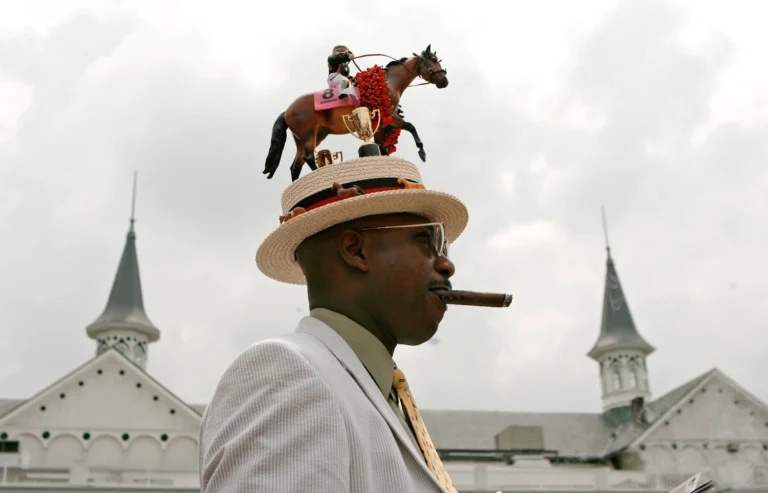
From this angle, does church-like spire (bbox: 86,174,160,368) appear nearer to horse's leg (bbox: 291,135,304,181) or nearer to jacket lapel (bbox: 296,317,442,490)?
horse's leg (bbox: 291,135,304,181)

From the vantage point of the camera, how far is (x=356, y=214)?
3357 mm

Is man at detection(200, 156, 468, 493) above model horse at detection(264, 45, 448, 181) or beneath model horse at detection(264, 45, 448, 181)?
beneath

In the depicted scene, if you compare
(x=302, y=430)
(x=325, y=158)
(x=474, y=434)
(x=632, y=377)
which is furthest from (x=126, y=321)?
(x=302, y=430)

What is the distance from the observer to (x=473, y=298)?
11.0 ft

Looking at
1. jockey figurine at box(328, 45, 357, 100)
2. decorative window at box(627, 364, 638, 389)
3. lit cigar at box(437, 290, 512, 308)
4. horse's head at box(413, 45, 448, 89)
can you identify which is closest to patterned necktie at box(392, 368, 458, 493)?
lit cigar at box(437, 290, 512, 308)

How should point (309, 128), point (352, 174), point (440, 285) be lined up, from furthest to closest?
1. point (309, 128)
2. point (352, 174)
3. point (440, 285)

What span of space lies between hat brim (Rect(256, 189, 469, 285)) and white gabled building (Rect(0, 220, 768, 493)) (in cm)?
3196

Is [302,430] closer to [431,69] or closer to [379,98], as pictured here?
[379,98]

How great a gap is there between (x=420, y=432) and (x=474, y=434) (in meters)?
45.1

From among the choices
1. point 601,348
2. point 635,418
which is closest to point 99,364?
point 635,418

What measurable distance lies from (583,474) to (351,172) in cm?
3756

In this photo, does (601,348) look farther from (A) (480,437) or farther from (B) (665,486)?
(B) (665,486)

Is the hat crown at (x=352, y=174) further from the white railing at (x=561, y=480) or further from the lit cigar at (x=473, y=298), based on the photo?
the white railing at (x=561, y=480)

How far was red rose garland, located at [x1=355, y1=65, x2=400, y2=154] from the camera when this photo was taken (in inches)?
190
